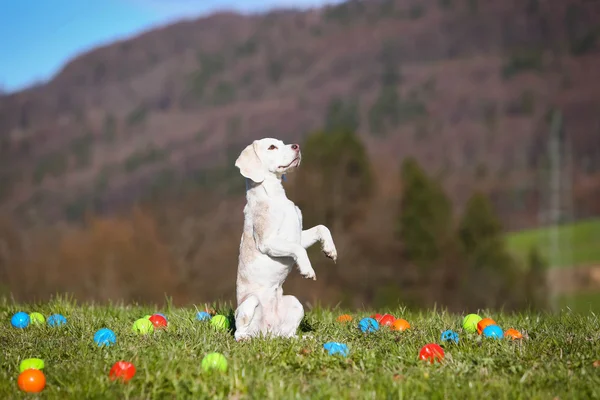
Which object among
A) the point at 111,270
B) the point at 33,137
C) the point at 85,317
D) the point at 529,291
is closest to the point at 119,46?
the point at 33,137

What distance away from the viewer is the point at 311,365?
5.40 meters

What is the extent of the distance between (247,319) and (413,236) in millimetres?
41093

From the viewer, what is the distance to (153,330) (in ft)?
23.1

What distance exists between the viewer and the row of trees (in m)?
43.1

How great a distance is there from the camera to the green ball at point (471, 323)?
7.37 meters

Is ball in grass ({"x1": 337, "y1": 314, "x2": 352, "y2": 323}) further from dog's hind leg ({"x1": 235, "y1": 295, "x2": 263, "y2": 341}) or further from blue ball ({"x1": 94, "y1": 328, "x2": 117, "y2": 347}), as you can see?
blue ball ({"x1": 94, "y1": 328, "x2": 117, "y2": 347})

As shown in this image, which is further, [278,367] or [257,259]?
[257,259]

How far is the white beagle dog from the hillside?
136 ft

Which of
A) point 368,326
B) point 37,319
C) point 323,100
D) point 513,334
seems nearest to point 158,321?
point 37,319

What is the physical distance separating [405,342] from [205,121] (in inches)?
2375

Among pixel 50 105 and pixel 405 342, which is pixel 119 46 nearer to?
pixel 50 105

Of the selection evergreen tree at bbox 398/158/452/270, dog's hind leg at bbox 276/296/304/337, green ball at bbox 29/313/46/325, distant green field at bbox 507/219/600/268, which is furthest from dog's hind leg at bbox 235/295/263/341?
distant green field at bbox 507/219/600/268

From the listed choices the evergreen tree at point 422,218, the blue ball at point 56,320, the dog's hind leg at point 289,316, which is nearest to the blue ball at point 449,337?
the dog's hind leg at point 289,316

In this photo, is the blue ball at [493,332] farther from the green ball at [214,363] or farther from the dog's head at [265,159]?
the green ball at [214,363]
